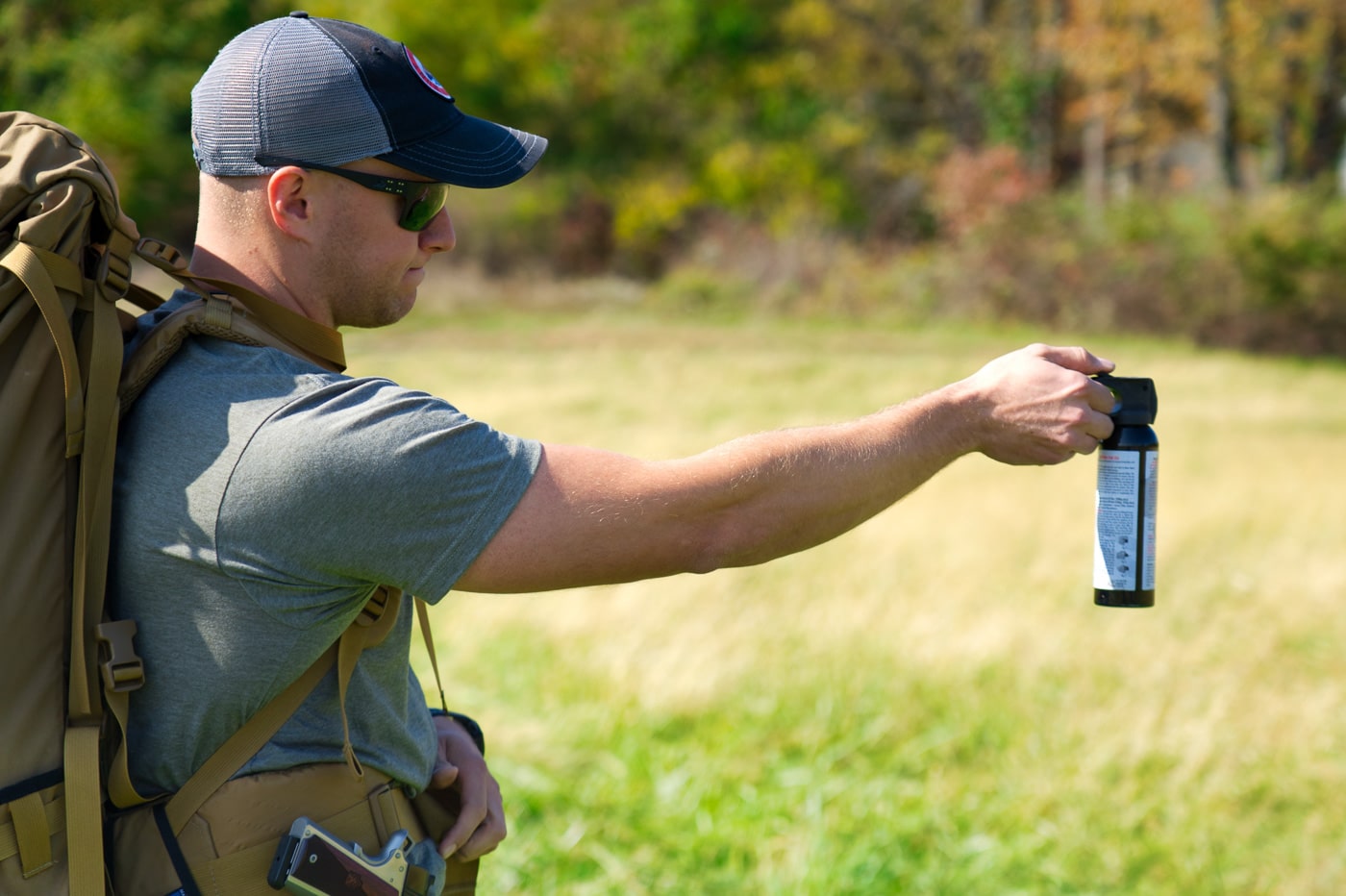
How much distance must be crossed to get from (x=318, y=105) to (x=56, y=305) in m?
0.46

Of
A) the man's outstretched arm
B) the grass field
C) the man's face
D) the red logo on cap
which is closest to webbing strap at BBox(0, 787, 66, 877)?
the man's outstretched arm

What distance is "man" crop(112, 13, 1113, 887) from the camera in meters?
1.87

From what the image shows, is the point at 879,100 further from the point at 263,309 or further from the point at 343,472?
the point at 343,472

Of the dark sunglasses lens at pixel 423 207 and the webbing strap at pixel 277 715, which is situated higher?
the dark sunglasses lens at pixel 423 207

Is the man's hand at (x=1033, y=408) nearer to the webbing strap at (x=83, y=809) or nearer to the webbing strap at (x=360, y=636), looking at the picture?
Result: the webbing strap at (x=360, y=636)

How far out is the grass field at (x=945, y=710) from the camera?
15.8ft

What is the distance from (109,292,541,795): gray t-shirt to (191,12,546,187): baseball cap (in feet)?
0.97

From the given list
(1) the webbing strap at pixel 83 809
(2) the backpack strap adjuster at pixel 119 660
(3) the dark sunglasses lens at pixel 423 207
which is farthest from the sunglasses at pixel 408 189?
(1) the webbing strap at pixel 83 809

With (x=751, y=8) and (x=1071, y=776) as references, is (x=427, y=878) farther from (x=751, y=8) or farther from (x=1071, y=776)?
(x=751, y=8)

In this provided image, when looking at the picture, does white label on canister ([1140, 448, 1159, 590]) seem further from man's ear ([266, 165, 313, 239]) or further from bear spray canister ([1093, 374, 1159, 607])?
man's ear ([266, 165, 313, 239])

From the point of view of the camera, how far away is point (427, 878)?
2.26 m

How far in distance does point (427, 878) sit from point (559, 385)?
13559 millimetres

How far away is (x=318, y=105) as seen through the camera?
2.01 meters

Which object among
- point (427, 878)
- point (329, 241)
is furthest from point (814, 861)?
point (329, 241)
